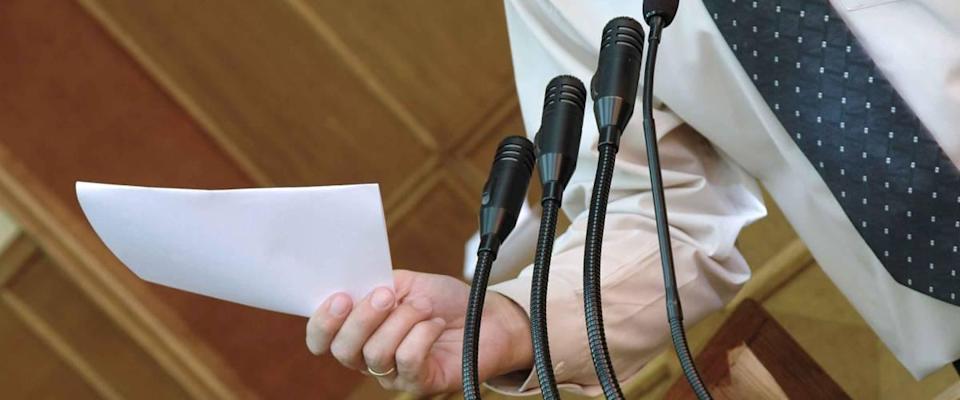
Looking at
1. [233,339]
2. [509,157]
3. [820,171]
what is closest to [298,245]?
[509,157]

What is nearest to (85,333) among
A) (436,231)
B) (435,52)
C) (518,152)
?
(436,231)

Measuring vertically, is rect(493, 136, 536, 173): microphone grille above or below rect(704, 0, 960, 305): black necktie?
above

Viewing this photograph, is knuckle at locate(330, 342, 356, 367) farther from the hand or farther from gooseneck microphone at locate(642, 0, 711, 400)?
gooseneck microphone at locate(642, 0, 711, 400)

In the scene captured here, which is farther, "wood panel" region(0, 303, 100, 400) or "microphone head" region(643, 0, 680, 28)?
"wood panel" region(0, 303, 100, 400)

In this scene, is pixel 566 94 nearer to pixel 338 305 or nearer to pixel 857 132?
pixel 338 305

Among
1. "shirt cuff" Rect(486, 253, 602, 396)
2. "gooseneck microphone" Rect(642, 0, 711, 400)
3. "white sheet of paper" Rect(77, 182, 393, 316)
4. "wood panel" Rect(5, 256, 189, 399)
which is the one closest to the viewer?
"gooseneck microphone" Rect(642, 0, 711, 400)

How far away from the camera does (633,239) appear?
38.8 inches

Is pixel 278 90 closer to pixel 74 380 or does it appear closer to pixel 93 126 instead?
pixel 93 126

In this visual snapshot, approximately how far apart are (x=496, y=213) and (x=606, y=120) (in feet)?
0.29

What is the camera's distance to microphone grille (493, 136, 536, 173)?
0.65 meters

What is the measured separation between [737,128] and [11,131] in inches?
45.2

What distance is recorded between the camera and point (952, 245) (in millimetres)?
856

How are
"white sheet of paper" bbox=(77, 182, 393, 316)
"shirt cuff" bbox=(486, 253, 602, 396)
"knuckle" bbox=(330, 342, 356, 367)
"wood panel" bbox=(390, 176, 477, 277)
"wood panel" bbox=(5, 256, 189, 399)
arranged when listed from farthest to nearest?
"wood panel" bbox=(390, 176, 477, 277) < "wood panel" bbox=(5, 256, 189, 399) < "shirt cuff" bbox=(486, 253, 602, 396) < "knuckle" bbox=(330, 342, 356, 367) < "white sheet of paper" bbox=(77, 182, 393, 316)

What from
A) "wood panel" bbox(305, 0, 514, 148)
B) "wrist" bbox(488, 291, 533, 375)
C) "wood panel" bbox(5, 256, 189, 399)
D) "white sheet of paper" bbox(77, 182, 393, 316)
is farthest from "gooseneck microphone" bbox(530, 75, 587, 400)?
"wood panel" bbox(5, 256, 189, 399)
